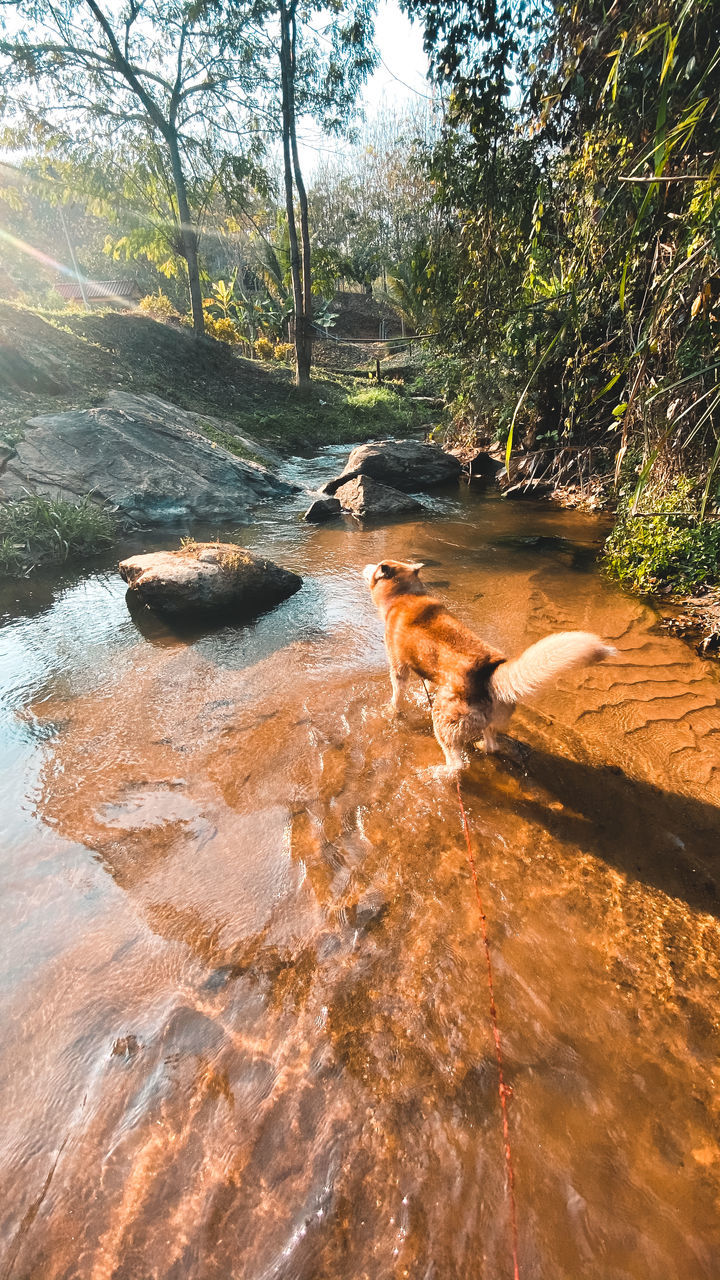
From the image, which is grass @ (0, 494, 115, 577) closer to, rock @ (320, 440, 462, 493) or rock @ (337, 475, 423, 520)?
rock @ (337, 475, 423, 520)

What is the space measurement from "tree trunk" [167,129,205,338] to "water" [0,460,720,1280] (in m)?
18.5

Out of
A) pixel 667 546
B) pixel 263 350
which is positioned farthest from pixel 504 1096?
pixel 263 350

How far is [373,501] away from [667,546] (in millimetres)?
5005

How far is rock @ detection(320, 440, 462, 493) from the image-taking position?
10.6 meters

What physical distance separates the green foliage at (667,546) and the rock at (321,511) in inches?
190

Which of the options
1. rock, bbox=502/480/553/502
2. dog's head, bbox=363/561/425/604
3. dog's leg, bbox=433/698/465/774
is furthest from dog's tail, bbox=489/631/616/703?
rock, bbox=502/480/553/502

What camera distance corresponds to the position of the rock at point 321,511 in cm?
880

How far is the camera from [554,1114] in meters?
1.65

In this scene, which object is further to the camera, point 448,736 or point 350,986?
point 448,736

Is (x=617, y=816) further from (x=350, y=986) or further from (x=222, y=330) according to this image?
(x=222, y=330)

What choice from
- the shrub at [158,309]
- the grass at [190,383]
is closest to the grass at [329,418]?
the grass at [190,383]

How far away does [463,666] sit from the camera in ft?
9.68

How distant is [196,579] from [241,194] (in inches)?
692

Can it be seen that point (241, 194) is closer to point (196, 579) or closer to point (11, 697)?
point (196, 579)
